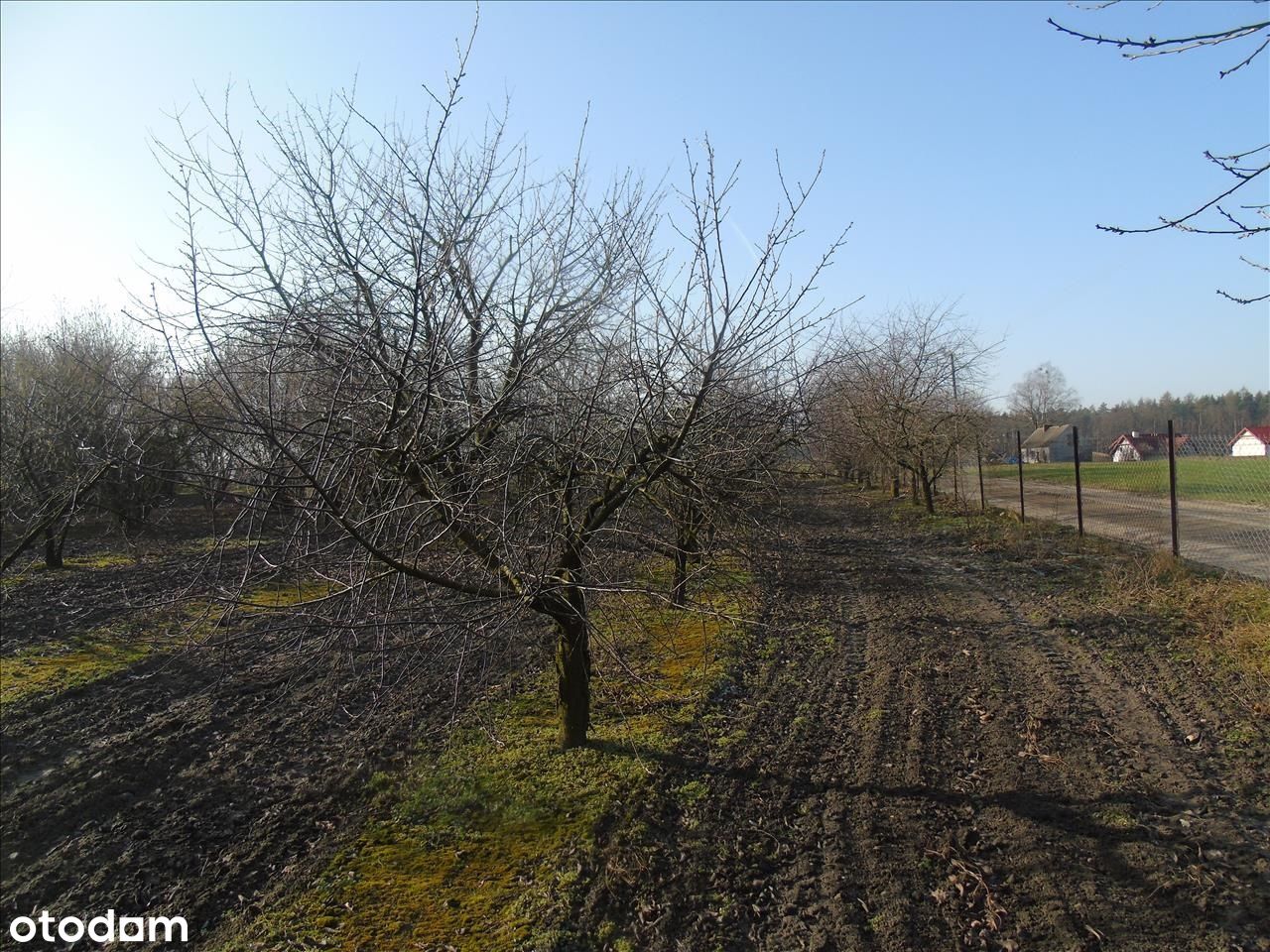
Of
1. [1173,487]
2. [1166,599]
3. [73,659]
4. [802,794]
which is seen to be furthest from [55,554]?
[1173,487]

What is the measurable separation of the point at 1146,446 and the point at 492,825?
45.3 feet

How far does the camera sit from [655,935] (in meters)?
2.96

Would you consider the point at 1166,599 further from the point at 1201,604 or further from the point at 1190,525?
the point at 1190,525

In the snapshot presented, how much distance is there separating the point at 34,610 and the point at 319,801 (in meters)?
7.56

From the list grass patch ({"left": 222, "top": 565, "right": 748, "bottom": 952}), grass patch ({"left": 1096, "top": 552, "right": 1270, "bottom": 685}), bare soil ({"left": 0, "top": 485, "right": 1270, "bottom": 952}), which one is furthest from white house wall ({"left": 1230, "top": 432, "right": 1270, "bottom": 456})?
grass patch ({"left": 222, "top": 565, "right": 748, "bottom": 952})

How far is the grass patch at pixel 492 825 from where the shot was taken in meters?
3.10

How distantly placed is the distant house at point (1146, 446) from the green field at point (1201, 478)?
174 millimetres

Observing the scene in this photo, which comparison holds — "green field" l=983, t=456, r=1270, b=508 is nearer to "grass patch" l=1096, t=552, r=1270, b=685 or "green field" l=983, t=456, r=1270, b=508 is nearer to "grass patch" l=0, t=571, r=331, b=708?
"grass patch" l=1096, t=552, r=1270, b=685

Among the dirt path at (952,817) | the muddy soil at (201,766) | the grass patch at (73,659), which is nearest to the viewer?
the dirt path at (952,817)

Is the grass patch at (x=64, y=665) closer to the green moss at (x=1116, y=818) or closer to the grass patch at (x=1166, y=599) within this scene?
the green moss at (x=1116, y=818)

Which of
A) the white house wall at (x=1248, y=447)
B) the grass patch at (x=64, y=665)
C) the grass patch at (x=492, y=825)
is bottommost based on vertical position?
the grass patch at (x=492, y=825)

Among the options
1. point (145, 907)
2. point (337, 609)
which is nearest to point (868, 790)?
point (337, 609)

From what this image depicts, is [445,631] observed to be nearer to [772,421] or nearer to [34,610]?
[772,421]

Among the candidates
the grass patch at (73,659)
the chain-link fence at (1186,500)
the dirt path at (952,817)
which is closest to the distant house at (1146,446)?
the chain-link fence at (1186,500)
